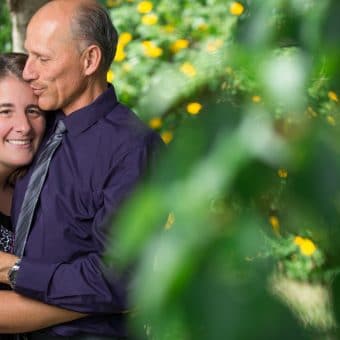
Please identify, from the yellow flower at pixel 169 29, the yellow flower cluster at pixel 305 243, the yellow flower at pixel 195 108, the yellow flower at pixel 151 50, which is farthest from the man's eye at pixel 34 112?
the yellow flower at pixel 169 29

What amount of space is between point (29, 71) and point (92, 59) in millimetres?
183

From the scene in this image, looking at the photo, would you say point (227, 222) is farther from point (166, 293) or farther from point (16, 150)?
point (16, 150)

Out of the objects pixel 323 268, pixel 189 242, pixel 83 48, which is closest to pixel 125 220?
pixel 189 242

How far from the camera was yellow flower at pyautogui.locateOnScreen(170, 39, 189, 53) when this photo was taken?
4.84 meters

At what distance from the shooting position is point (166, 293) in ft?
1.72

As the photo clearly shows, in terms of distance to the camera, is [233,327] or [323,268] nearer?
[233,327]

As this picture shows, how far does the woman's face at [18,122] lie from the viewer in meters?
2.49

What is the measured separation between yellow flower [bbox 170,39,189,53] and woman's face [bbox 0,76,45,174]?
2360 millimetres

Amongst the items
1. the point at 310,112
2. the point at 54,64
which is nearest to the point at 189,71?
the point at 310,112

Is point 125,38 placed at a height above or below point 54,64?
below

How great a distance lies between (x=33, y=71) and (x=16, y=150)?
0.26 m

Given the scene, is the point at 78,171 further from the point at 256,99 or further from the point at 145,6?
the point at 145,6

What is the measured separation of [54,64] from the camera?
7.71ft

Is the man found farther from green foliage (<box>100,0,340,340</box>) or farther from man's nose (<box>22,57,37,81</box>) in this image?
green foliage (<box>100,0,340,340</box>)
